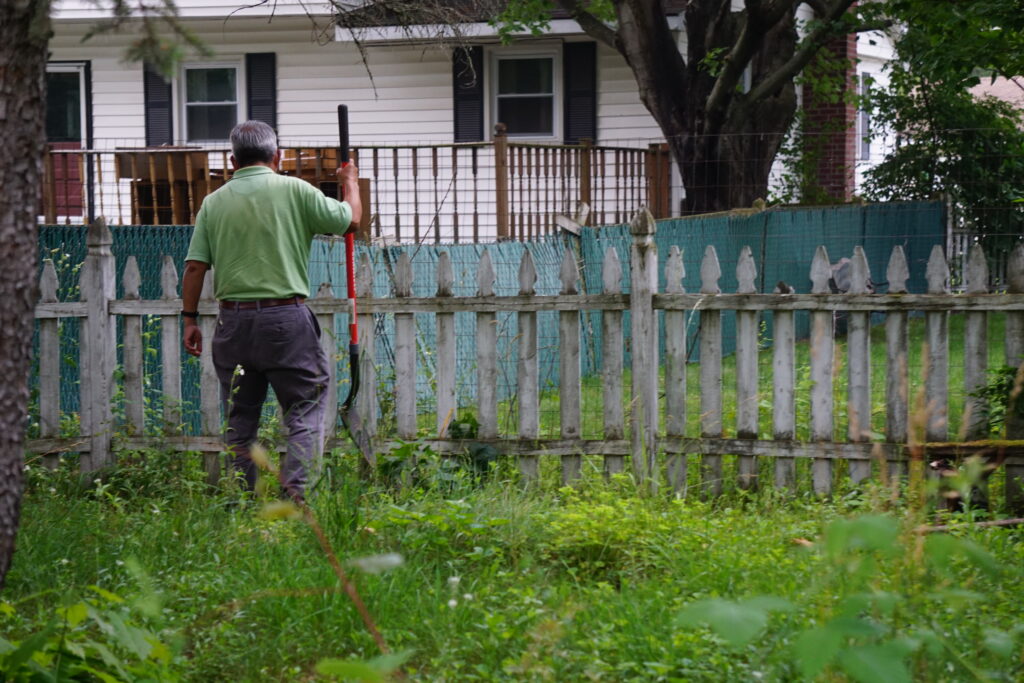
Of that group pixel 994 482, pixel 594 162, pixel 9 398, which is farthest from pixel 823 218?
pixel 9 398

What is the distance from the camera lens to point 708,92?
14.4m

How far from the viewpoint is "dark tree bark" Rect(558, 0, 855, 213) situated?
13.8 m

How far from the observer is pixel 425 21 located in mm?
9938

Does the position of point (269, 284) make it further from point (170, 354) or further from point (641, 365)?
point (641, 365)

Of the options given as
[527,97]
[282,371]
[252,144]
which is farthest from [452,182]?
[282,371]

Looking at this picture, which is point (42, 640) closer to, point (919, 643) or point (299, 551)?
point (299, 551)

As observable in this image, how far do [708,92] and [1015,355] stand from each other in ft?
28.8

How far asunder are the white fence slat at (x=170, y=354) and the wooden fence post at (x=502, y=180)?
5.35m

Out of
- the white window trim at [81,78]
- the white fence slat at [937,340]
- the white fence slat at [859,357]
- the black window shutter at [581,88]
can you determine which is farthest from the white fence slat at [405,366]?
the white window trim at [81,78]

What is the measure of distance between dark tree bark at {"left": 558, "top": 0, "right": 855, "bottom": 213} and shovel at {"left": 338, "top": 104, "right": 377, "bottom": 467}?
7835mm

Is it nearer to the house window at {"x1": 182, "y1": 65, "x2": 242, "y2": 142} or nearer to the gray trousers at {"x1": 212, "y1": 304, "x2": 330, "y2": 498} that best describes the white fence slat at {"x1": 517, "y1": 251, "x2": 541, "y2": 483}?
the gray trousers at {"x1": 212, "y1": 304, "x2": 330, "y2": 498}

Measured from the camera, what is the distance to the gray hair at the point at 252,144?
597cm

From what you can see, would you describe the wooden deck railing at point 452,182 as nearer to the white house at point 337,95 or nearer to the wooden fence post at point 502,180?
the wooden fence post at point 502,180

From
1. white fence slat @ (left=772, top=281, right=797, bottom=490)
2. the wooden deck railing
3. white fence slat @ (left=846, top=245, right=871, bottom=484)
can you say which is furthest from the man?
the wooden deck railing
